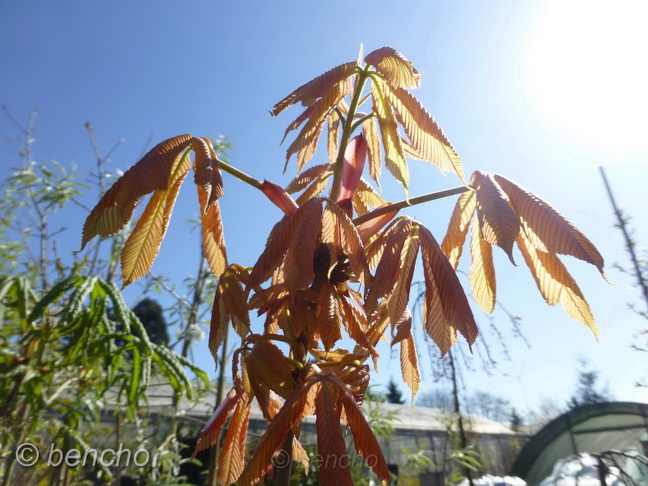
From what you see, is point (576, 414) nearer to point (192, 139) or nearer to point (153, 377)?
point (153, 377)

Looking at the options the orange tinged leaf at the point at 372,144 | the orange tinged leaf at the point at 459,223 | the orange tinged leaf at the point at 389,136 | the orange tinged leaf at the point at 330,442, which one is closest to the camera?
the orange tinged leaf at the point at 330,442

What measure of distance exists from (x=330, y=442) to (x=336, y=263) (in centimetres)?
27

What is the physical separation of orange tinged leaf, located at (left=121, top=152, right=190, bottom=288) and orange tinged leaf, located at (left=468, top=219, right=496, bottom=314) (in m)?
0.62

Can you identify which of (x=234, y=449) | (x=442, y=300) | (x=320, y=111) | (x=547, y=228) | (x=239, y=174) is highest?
(x=320, y=111)

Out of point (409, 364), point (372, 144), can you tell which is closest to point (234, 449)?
point (409, 364)

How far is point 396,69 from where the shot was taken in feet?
2.23

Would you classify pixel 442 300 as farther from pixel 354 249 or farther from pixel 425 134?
pixel 425 134

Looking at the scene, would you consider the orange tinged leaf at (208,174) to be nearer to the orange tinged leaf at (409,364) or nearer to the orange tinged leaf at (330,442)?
the orange tinged leaf at (330,442)

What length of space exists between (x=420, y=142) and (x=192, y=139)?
425 mm

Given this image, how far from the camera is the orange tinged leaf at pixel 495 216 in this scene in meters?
0.60

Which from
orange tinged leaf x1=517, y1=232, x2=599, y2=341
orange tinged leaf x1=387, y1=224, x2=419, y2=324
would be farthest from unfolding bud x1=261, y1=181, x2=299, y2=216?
orange tinged leaf x1=517, y1=232, x2=599, y2=341

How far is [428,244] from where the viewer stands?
2.24 ft

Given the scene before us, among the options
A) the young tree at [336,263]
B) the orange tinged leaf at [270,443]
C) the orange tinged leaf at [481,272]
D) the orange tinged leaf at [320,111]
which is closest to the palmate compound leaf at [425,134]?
the young tree at [336,263]

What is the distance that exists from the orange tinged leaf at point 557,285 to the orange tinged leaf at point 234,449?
1.99 ft
